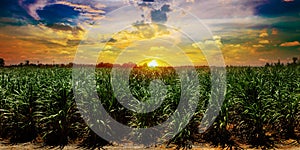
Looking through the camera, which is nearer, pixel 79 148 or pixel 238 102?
pixel 79 148

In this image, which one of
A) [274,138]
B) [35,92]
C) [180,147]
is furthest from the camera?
[35,92]

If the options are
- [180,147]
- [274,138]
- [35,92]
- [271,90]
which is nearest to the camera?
[180,147]

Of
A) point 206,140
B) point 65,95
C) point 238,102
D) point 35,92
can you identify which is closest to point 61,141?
point 65,95

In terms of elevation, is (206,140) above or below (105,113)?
below

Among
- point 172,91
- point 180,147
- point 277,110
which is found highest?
point 172,91

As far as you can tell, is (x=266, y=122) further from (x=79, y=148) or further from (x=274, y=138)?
(x=79, y=148)

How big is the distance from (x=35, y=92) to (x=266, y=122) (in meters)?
5.77

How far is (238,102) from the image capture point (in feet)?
22.7

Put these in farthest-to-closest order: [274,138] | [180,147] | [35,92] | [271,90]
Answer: [271,90]
[35,92]
[274,138]
[180,147]

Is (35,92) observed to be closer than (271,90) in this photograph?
Yes

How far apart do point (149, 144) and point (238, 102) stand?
2.42m

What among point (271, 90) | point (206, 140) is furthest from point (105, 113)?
point (271, 90)

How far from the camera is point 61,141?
651 cm

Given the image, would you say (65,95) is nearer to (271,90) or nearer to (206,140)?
(206,140)
